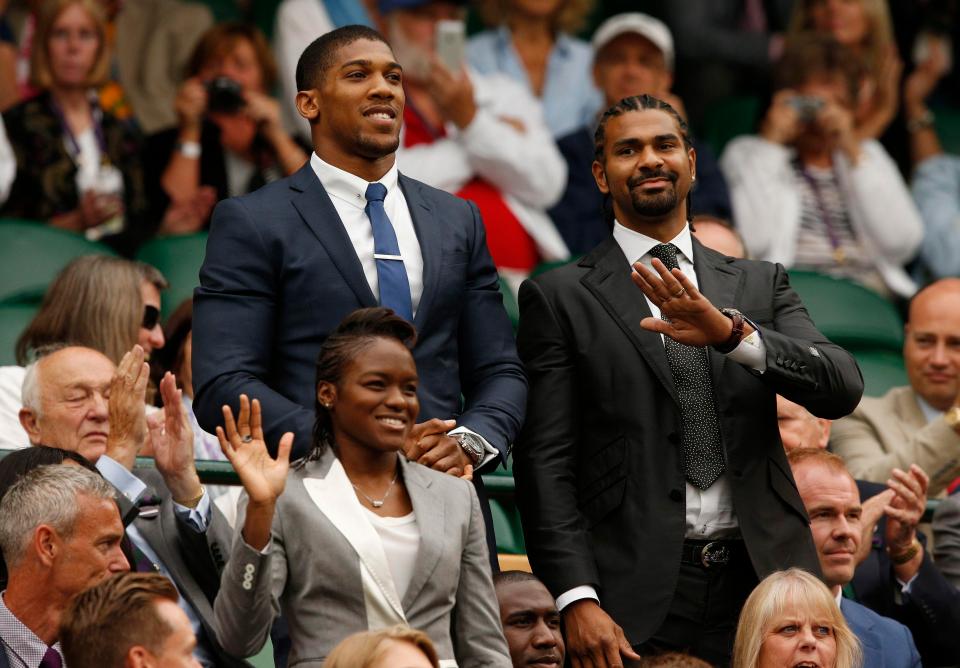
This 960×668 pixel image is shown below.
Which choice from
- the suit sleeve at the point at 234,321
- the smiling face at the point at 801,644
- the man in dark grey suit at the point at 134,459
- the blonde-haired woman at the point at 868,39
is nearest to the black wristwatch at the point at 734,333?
the smiling face at the point at 801,644

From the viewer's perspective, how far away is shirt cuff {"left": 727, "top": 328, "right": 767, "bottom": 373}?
4387 mm

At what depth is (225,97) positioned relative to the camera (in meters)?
7.54

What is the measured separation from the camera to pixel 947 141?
967 centimetres

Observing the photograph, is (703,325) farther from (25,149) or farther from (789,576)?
(25,149)

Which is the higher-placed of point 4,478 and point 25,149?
point 25,149

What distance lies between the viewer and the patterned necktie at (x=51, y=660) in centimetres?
423

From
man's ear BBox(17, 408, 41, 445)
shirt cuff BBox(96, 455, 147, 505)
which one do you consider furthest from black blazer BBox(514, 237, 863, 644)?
man's ear BBox(17, 408, 41, 445)

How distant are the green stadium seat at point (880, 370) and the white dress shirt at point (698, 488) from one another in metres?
2.76

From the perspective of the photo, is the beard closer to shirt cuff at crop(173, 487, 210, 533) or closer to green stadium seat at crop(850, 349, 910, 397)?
shirt cuff at crop(173, 487, 210, 533)

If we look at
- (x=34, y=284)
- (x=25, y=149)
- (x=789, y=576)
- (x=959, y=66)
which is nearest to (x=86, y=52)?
(x=25, y=149)

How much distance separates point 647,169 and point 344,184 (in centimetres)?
73

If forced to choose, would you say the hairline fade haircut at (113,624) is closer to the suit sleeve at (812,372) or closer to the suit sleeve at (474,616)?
the suit sleeve at (474,616)

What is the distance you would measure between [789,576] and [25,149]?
12.5 feet

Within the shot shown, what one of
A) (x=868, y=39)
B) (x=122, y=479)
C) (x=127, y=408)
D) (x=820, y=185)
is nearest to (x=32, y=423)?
(x=127, y=408)
